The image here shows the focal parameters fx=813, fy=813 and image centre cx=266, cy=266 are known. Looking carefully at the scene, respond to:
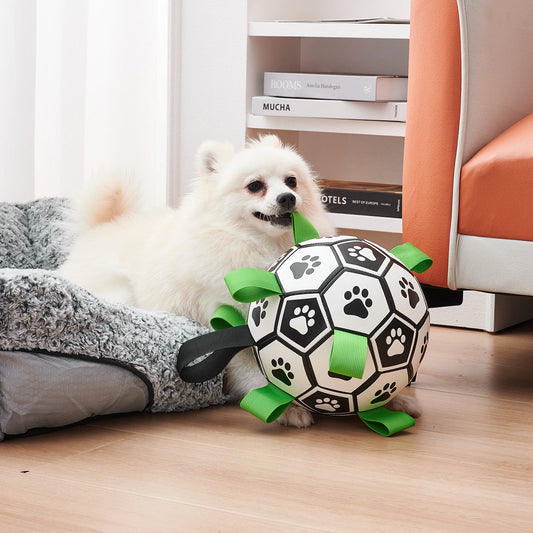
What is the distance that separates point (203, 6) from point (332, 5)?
0.48m

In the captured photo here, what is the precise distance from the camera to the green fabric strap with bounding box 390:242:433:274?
1.36 meters

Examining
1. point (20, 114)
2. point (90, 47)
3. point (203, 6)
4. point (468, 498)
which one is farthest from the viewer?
point (203, 6)

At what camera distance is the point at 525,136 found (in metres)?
1.33

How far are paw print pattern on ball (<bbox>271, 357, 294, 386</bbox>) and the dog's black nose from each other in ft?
0.92

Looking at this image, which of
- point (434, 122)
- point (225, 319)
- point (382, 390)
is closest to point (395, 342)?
point (382, 390)

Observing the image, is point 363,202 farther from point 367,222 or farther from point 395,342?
point 395,342

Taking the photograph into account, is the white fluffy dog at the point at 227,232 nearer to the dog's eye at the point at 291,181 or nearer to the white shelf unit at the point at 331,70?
the dog's eye at the point at 291,181

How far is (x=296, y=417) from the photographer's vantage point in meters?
1.26

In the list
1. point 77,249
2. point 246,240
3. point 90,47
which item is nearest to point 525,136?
point 246,240

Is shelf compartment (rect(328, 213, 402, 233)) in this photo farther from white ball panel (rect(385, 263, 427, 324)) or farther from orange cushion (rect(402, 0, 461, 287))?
white ball panel (rect(385, 263, 427, 324))

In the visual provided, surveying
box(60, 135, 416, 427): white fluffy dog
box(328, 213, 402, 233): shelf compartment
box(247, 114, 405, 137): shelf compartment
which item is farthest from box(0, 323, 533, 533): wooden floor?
box(247, 114, 405, 137): shelf compartment

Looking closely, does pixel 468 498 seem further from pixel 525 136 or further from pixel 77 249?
pixel 77 249

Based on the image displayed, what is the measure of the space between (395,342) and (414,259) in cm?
25

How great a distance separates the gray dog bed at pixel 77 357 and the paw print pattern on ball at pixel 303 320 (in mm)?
228
